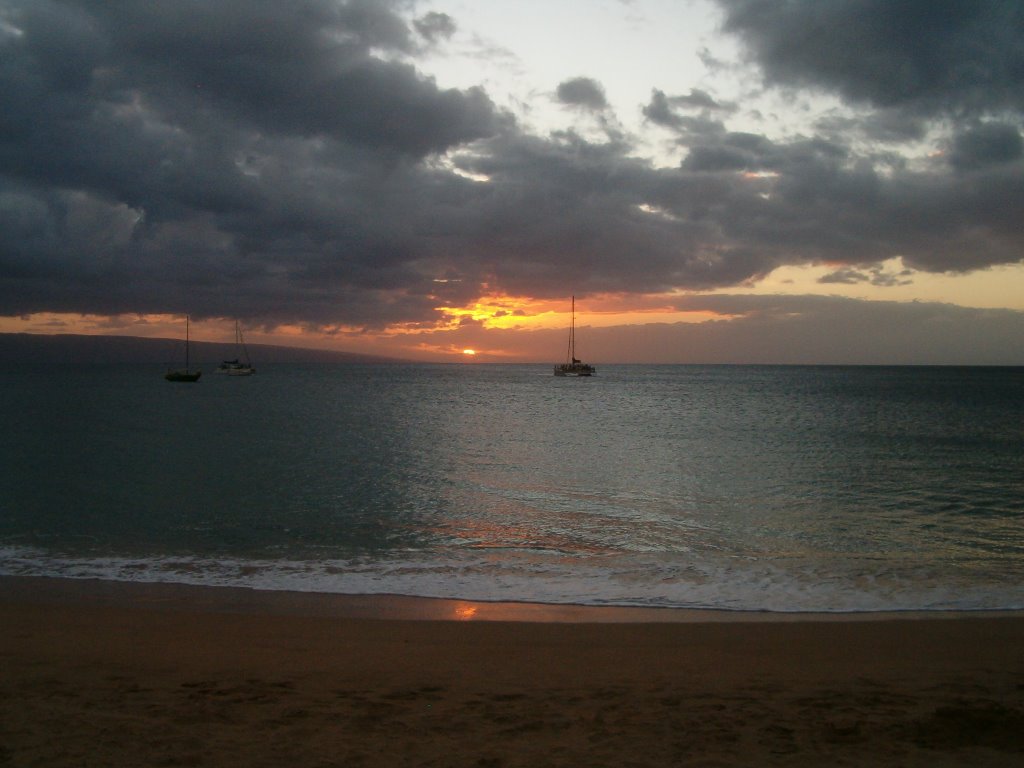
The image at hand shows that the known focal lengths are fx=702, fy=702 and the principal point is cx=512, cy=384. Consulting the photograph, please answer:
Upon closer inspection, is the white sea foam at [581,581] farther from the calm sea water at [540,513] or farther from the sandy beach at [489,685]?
the sandy beach at [489,685]

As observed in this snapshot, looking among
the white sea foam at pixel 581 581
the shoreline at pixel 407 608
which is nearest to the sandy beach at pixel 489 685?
the shoreline at pixel 407 608

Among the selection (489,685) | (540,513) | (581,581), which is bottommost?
(540,513)

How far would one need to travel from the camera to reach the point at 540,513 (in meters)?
20.8

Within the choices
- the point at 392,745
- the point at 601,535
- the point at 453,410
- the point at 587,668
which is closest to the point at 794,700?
the point at 587,668

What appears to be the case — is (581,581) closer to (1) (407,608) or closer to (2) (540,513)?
(1) (407,608)

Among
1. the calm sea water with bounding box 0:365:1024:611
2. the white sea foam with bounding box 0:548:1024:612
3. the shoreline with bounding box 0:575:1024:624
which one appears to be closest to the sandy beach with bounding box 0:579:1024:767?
the shoreline with bounding box 0:575:1024:624

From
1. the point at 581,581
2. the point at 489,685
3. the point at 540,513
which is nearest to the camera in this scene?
the point at 489,685

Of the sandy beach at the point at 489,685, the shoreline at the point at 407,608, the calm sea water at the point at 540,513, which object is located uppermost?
the sandy beach at the point at 489,685

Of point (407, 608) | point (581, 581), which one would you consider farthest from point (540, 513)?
point (407, 608)

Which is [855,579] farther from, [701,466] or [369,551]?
[701,466]

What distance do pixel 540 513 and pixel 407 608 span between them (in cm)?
930

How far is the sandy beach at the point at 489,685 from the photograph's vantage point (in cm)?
640

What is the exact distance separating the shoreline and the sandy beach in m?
0.07

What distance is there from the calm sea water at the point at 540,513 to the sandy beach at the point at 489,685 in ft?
5.27
